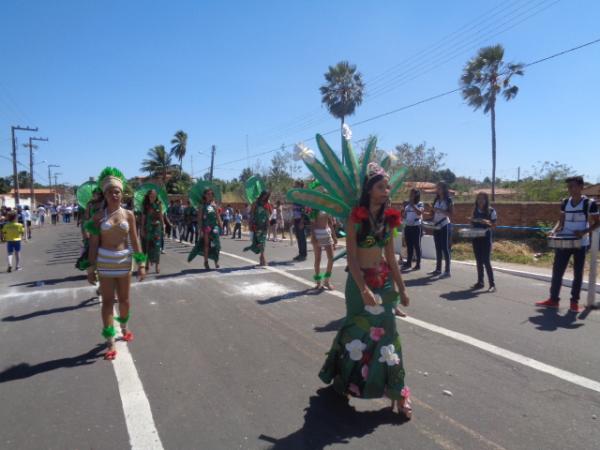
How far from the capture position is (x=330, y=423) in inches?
129

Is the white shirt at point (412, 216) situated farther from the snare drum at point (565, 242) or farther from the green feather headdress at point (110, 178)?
the green feather headdress at point (110, 178)

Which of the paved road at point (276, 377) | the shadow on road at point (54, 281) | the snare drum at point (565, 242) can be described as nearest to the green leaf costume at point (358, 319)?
the paved road at point (276, 377)

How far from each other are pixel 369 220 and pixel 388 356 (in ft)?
3.41

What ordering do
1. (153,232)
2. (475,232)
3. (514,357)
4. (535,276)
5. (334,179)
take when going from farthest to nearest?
1. (153,232)
2. (535,276)
3. (475,232)
4. (514,357)
5. (334,179)

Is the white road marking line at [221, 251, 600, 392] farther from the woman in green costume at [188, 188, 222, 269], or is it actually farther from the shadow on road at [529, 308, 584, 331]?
the woman in green costume at [188, 188, 222, 269]

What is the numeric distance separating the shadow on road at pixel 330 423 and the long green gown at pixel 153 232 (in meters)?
6.77

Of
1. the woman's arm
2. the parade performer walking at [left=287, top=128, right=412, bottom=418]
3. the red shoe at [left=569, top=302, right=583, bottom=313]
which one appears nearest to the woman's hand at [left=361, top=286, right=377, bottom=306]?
the parade performer walking at [left=287, top=128, right=412, bottom=418]

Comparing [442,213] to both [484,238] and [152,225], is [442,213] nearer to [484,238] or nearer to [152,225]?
[484,238]

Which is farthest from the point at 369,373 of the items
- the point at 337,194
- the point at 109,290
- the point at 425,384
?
the point at 109,290

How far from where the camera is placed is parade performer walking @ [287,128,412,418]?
3.29 m

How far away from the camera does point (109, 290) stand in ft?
15.4

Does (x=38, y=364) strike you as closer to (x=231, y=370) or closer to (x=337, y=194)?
(x=231, y=370)

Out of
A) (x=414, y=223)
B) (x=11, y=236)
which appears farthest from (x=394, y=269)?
(x=11, y=236)

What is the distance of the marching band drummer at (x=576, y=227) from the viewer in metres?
6.23
